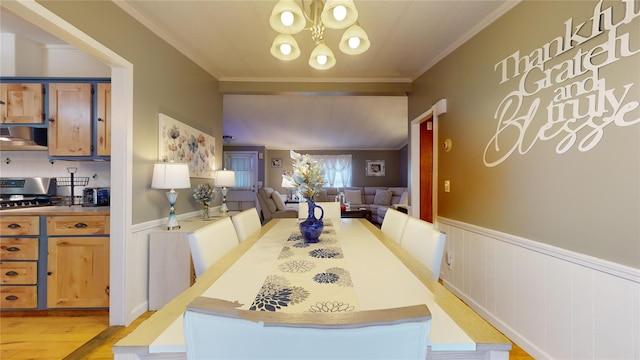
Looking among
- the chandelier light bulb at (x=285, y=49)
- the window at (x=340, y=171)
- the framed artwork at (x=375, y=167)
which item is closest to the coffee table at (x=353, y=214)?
the window at (x=340, y=171)

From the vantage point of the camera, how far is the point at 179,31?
2287 mm

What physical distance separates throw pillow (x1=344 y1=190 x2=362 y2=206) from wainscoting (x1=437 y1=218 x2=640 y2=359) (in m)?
4.85

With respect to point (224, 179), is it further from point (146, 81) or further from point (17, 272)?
point (17, 272)

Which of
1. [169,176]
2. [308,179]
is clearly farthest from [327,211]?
[169,176]

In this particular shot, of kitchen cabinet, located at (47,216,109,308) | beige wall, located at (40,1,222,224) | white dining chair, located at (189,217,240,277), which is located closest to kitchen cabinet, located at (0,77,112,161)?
beige wall, located at (40,1,222,224)

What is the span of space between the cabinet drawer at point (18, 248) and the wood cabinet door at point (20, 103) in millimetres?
967

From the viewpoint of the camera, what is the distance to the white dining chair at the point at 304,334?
39cm

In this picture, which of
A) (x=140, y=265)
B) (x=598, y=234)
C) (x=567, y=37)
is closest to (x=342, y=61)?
(x=567, y=37)

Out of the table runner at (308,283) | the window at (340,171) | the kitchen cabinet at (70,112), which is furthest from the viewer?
the window at (340,171)

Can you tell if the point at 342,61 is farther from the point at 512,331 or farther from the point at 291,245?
the point at 512,331

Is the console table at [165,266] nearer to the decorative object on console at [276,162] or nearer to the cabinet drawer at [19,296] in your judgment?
the cabinet drawer at [19,296]

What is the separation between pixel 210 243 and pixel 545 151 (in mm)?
1986

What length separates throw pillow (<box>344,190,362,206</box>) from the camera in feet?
23.3

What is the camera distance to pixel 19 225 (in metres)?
1.98
